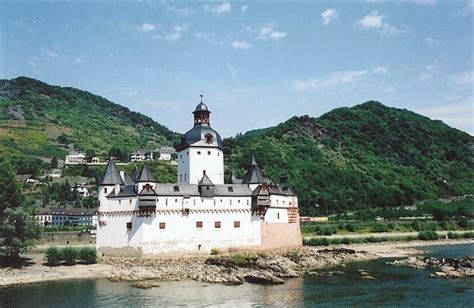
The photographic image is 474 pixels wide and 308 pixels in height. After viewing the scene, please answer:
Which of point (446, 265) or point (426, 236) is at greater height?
point (426, 236)

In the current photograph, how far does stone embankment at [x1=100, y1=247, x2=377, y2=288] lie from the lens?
39906 mm

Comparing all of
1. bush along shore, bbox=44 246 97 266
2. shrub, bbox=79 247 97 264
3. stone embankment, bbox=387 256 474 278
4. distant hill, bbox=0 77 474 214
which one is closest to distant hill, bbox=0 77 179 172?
distant hill, bbox=0 77 474 214

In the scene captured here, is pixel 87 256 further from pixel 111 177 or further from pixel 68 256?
pixel 111 177

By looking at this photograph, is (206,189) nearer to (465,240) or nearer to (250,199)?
(250,199)

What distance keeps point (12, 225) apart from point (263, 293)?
73.6 feet

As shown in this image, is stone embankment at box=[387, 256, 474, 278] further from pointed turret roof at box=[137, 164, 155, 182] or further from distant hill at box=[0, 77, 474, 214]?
distant hill at box=[0, 77, 474, 214]

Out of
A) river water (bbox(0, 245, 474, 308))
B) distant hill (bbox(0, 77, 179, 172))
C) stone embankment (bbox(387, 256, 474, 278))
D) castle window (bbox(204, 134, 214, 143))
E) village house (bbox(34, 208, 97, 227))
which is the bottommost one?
river water (bbox(0, 245, 474, 308))

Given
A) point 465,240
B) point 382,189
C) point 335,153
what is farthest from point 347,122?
point 465,240

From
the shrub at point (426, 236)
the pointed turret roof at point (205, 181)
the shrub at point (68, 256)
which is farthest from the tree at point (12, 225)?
the shrub at point (426, 236)

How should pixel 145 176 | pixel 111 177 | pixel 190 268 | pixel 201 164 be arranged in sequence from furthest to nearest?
pixel 201 164 < pixel 111 177 < pixel 145 176 < pixel 190 268

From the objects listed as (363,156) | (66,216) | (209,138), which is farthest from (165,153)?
(209,138)

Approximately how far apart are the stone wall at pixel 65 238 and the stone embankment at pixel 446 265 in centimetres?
3532

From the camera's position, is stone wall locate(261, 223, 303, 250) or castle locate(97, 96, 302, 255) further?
stone wall locate(261, 223, 303, 250)

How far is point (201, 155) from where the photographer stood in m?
53.8
